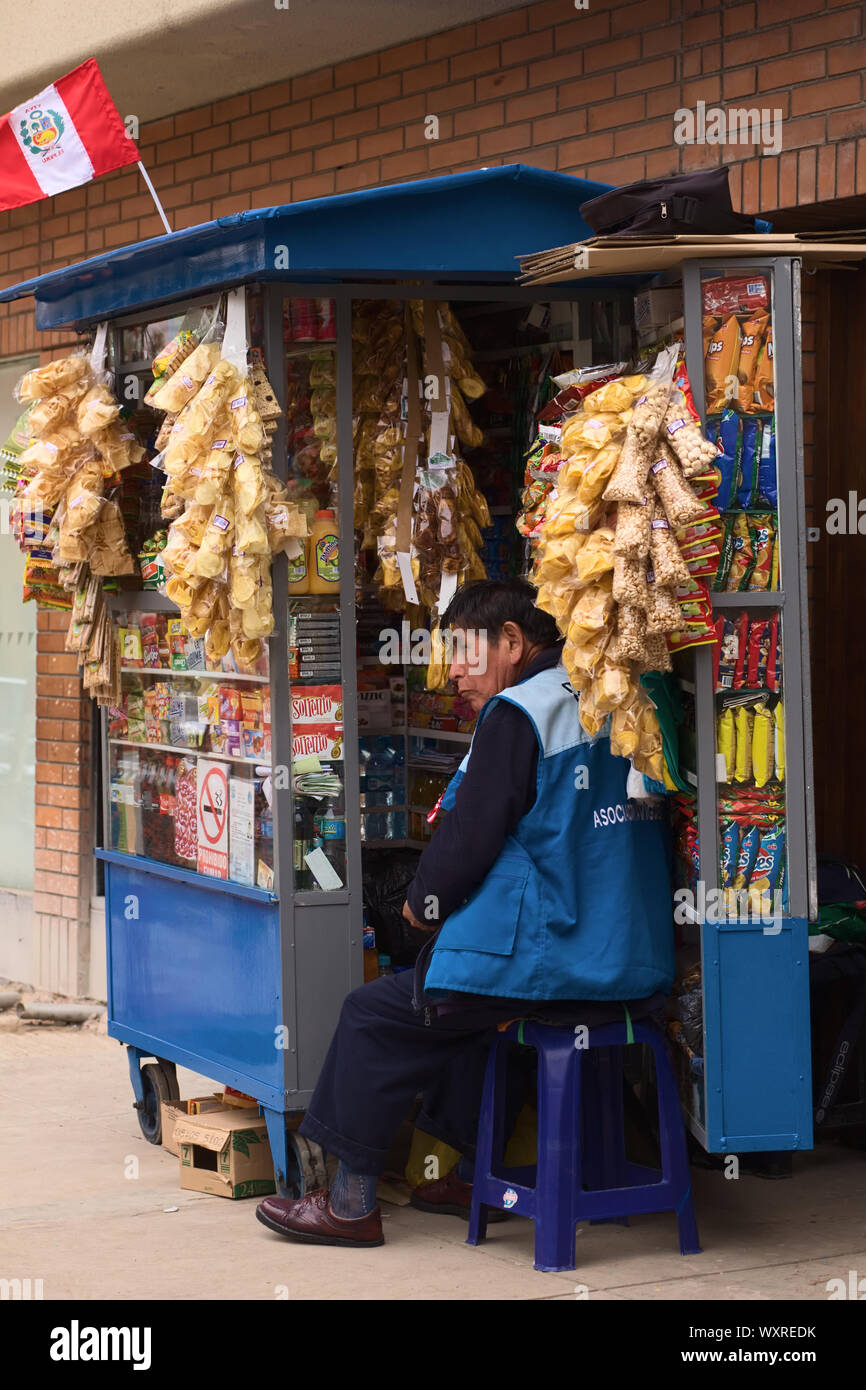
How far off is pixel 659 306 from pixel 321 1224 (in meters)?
2.54

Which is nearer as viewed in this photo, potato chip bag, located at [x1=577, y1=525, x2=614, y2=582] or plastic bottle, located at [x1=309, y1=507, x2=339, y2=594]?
potato chip bag, located at [x1=577, y1=525, x2=614, y2=582]

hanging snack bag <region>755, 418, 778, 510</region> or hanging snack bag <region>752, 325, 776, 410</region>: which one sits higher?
hanging snack bag <region>752, 325, 776, 410</region>

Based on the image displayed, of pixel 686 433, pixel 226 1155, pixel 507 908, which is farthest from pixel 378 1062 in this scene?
pixel 686 433

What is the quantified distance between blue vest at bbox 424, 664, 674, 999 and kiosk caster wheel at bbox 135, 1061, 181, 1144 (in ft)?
5.76

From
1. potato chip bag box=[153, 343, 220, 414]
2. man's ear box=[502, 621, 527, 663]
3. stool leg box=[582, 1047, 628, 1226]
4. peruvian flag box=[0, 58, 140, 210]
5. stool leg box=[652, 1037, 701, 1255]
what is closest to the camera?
stool leg box=[652, 1037, 701, 1255]

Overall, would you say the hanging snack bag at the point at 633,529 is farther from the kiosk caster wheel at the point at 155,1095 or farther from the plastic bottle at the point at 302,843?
the kiosk caster wheel at the point at 155,1095

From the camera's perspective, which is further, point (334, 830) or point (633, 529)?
point (334, 830)

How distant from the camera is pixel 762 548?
4.35 metres

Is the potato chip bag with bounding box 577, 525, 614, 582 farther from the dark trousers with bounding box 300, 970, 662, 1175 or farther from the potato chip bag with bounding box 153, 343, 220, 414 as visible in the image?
the potato chip bag with bounding box 153, 343, 220, 414

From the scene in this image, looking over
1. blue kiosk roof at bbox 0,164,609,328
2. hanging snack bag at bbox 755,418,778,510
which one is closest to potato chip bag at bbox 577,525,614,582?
hanging snack bag at bbox 755,418,778,510

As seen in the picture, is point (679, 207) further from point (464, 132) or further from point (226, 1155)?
point (226, 1155)

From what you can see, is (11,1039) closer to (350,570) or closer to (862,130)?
(350,570)

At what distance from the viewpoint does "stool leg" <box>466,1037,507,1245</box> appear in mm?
4594

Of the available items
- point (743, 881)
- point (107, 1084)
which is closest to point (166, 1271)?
point (743, 881)
